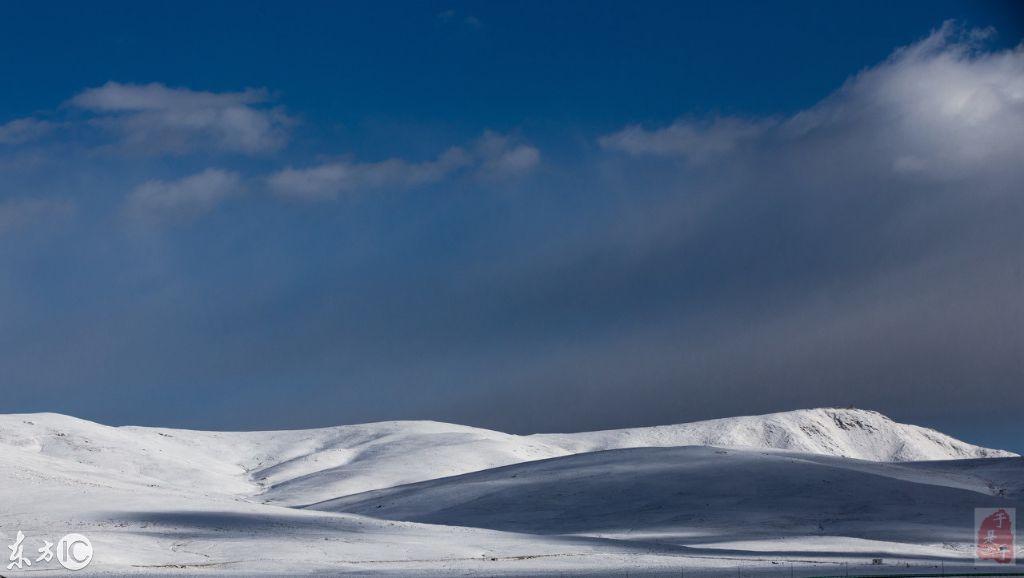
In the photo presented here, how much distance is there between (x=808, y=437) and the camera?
163 metres

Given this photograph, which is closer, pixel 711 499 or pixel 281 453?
pixel 711 499

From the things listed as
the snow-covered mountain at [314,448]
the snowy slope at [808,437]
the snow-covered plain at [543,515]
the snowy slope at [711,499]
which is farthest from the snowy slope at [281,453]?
the snowy slope at [711,499]

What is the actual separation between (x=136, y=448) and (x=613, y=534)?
71.4 meters

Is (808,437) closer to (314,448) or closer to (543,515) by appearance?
(314,448)

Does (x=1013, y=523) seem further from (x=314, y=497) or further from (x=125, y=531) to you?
(x=314, y=497)

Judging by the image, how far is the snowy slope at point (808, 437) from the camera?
133m

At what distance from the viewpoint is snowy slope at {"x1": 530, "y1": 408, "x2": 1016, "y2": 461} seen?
13312cm

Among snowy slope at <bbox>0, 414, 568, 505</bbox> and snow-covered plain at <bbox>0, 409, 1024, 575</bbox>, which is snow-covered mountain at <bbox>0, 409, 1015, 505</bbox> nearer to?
snowy slope at <bbox>0, 414, 568, 505</bbox>

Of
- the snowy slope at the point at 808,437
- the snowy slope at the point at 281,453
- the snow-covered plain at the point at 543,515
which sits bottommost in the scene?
the snow-covered plain at the point at 543,515

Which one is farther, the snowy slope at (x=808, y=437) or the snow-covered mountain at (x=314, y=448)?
the snowy slope at (x=808, y=437)

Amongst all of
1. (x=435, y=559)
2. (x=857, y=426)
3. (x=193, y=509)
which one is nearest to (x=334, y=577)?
(x=435, y=559)

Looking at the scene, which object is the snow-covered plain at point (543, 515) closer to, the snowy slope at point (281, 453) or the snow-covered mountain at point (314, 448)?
the snowy slope at point (281, 453)

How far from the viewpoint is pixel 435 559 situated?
34.1 metres

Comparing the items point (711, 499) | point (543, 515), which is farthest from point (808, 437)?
point (543, 515)
